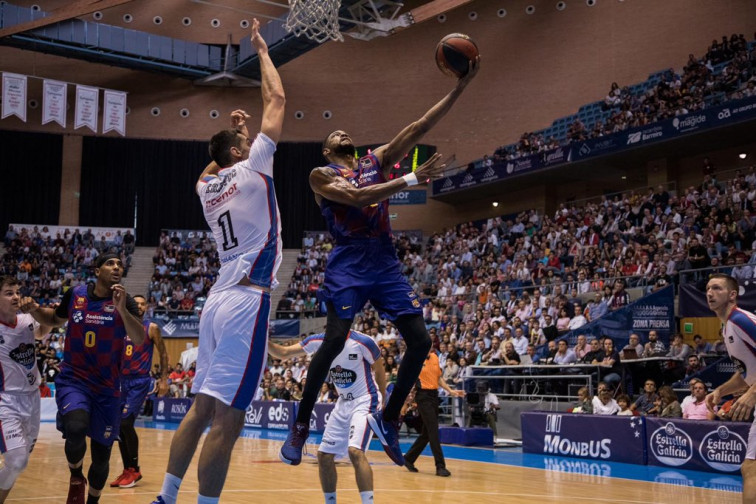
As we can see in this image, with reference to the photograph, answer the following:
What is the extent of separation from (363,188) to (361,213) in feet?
1.62

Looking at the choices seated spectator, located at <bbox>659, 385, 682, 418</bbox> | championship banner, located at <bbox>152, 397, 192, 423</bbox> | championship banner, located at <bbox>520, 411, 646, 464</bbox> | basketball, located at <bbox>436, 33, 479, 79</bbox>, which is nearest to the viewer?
basketball, located at <bbox>436, 33, 479, 79</bbox>

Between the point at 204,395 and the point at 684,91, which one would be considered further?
the point at 684,91

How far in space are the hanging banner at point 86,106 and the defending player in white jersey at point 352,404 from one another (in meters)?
30.0

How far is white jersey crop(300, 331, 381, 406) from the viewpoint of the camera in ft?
29.1

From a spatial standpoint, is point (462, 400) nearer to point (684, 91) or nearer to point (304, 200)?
point (684, 91)

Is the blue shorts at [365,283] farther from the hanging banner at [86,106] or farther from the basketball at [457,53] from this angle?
the hanging banner at [86,106]

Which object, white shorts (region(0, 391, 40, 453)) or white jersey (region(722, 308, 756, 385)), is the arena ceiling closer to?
white shorts (region(0, 391, 40, 453))

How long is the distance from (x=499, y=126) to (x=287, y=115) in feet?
36.5

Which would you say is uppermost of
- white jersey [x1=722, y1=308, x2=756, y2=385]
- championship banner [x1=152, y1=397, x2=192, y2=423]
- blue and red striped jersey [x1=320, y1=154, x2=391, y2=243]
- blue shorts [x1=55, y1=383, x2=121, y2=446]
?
blue and red striped jersey [x1=320, y1=154, x2=391, y2=243]

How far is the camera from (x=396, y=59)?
3888 cm

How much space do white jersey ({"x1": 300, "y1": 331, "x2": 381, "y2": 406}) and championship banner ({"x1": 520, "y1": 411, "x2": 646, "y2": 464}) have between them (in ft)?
23.8

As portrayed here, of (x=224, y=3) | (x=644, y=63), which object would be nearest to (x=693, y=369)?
(x=644, y=63)

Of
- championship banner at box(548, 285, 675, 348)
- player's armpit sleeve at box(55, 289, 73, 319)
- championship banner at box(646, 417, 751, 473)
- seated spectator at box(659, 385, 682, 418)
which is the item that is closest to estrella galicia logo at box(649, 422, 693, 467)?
championship banner at box(646, 417, 751, 473)

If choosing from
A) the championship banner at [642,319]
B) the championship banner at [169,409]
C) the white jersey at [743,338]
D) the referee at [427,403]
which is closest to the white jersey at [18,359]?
the white jersey at [743,338]
